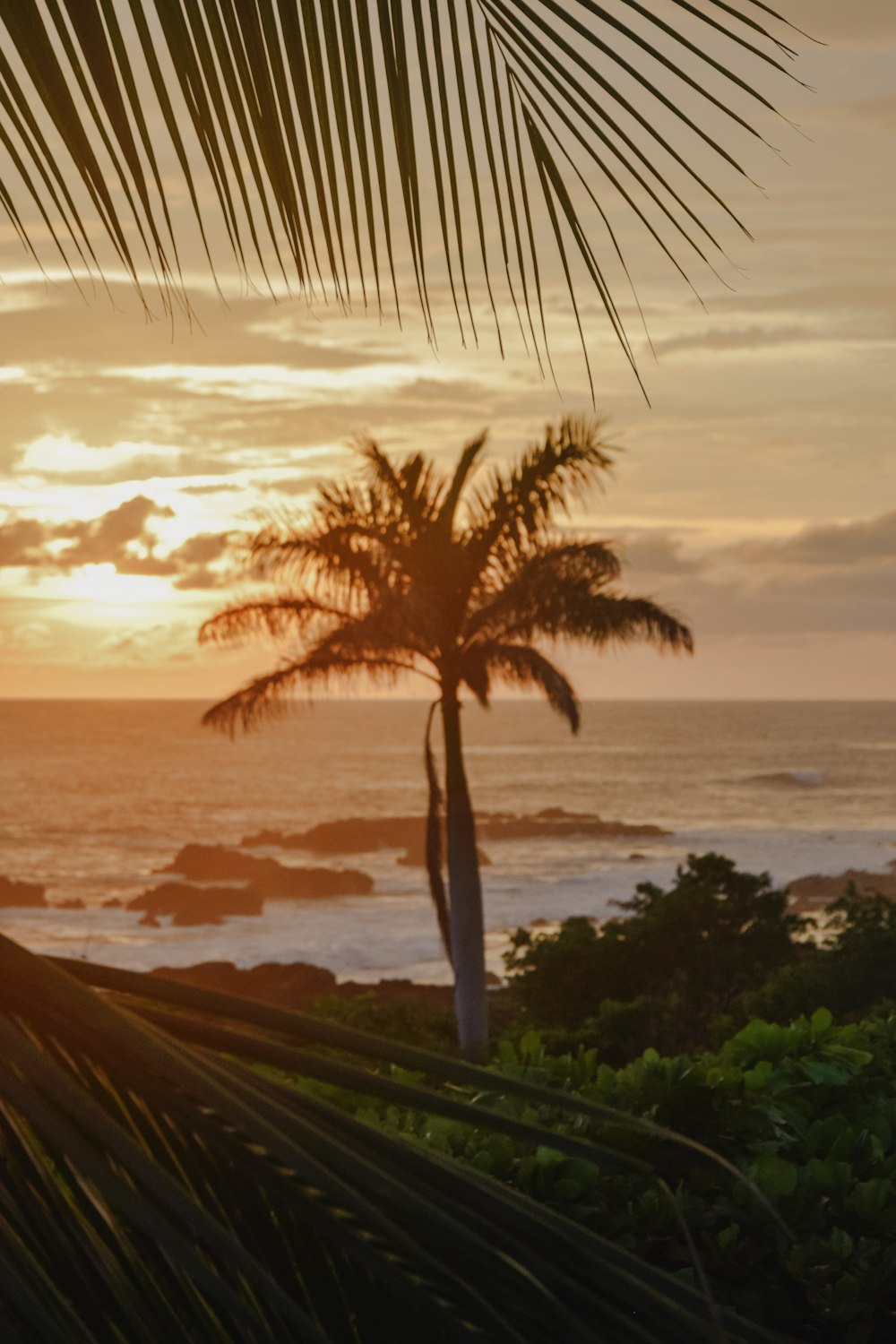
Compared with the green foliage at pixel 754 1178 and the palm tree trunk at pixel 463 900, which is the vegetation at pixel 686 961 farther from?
the green foliage at pixel 754 1178

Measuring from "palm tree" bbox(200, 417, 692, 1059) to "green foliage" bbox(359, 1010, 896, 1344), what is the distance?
15.8 meters

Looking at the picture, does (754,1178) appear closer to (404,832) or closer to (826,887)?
(826,887)

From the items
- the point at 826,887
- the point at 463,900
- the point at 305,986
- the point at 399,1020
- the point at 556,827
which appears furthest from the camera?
the point at 556,827

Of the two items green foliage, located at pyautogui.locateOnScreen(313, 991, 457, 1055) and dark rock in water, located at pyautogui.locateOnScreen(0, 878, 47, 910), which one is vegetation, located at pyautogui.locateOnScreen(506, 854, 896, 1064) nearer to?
green foliage, located at pyautogui.locateOnScreen(313, 991, 457, 1055)

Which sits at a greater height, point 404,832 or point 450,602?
point 450,602

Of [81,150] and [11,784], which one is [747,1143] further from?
[11,784]

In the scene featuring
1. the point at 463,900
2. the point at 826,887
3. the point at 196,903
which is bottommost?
the point at 196,903

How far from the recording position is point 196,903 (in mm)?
56281

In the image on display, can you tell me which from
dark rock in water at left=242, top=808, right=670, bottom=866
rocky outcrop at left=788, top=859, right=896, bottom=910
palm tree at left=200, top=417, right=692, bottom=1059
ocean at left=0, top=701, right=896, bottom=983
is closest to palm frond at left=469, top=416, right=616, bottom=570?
palm tree at left=200, top=417, right=692, bottom=1059

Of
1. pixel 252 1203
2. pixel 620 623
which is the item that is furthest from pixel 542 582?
Answer: pixel 252 1203

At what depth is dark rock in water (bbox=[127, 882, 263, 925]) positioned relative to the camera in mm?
55406

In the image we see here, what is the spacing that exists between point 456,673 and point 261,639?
3.08 m

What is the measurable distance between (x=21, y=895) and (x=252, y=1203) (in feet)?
193

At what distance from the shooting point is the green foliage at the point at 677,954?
2008cm
